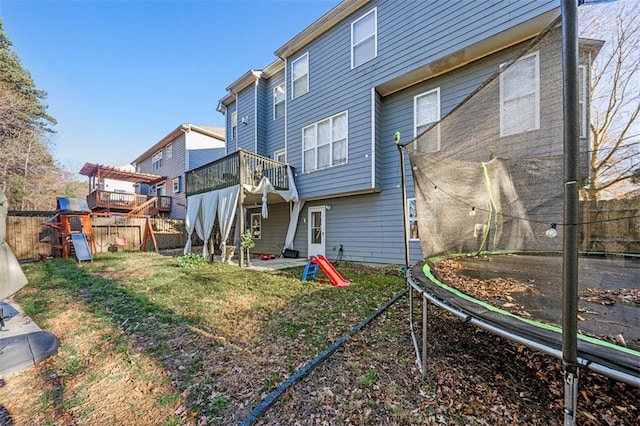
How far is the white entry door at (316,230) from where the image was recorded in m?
8.92

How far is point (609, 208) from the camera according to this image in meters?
1.93

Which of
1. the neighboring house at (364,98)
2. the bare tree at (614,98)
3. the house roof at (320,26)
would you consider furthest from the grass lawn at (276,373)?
the house roof at (320,26)

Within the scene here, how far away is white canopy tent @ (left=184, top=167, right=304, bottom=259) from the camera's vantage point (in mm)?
7574

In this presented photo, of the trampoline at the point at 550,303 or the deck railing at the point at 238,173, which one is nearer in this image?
the trampoline at the point at 550,303

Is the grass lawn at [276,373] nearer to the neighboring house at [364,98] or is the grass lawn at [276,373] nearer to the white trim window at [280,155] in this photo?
the neighboring house at [364,98]

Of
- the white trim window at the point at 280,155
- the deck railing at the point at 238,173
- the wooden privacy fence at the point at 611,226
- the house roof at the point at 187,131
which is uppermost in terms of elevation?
the house roof at the point at 187,131

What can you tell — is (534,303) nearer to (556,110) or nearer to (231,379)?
(556,110)

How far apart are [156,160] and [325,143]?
53.9 feet

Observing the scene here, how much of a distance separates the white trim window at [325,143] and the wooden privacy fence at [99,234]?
8.99 metres

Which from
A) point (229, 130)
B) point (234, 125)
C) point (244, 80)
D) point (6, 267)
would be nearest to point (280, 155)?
point (234, 125)

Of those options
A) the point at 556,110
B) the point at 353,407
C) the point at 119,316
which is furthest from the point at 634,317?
the point at 119,316

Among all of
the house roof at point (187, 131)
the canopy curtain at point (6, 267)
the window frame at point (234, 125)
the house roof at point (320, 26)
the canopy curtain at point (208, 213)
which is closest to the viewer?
the canopy curtain at point (6, 267)

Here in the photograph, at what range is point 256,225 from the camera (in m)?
11.3

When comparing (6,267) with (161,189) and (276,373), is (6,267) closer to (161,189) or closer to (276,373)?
(276,373)
